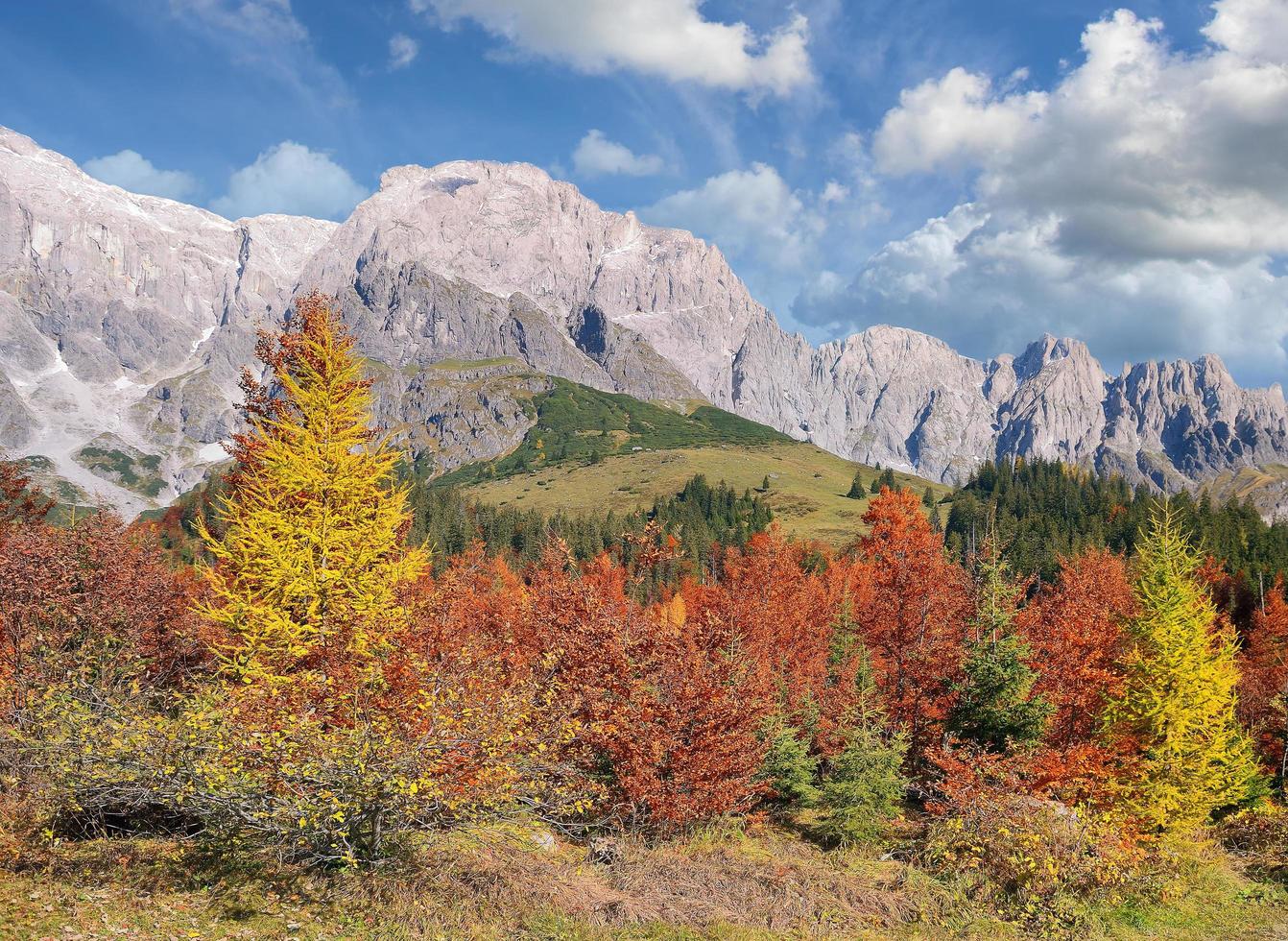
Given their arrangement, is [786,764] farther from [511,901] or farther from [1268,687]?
[1268,687]

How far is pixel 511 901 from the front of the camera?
50.0 ft

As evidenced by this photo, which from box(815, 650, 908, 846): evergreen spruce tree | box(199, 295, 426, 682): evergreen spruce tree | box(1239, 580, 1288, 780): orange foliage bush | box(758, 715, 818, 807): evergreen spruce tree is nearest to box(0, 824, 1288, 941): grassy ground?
box(199, 295, 426, 682): evergreen spruce tree

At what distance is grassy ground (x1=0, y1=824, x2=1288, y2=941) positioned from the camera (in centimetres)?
1333

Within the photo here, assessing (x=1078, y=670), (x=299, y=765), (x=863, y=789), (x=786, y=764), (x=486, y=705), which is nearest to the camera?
(x=299, y=765)

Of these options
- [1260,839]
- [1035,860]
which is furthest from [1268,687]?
[1035,860]

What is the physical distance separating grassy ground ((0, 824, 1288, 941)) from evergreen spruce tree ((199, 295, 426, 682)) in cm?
436

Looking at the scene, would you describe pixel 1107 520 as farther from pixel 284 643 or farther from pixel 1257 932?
pixel 284 643

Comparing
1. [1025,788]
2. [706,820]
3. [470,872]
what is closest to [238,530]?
[470,872]

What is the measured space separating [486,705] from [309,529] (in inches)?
336

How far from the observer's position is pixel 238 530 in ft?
66.3

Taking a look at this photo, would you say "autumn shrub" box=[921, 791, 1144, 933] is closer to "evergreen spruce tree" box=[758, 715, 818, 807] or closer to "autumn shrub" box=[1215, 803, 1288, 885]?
"evergreen spruce tree" box=[758, 715, 818, 807]

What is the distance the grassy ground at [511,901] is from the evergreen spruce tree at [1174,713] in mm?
5781

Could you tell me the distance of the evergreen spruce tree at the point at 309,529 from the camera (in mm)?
18969

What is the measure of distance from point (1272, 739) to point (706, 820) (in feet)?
134
